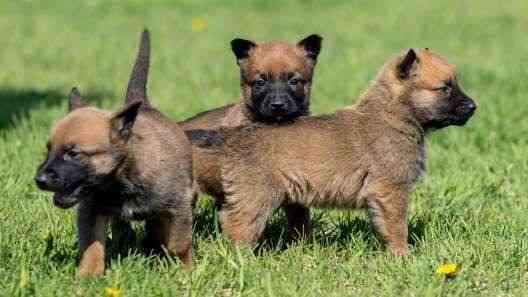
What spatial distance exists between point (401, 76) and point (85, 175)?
6.82 ft

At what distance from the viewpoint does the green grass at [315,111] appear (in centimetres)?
501

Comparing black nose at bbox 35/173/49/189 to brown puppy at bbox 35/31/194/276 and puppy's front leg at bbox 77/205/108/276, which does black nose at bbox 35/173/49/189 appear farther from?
puppy's front leg at bbox 77/205/108/276

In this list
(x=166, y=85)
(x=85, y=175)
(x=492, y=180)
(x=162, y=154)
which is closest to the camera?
(x=85, y=175)

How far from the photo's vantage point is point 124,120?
4.93 metres

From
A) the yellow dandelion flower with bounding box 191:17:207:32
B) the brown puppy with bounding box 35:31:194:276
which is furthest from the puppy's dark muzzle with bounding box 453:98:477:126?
the yellow dandelion flower with bounding box 191:17:207:32

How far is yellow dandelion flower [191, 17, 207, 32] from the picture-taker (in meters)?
17.1

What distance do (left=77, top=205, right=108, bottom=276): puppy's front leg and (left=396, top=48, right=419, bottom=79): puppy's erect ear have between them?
1.94 meters

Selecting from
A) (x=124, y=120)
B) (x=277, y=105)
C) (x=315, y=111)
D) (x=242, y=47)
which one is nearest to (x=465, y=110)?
(x=277, y=105)

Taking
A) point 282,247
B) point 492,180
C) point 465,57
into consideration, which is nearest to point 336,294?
point 282,247

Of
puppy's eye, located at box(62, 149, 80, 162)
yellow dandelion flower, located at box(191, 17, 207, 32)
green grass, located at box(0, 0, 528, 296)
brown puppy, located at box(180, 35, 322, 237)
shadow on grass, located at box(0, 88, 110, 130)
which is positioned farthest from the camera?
yellow dandelion flower, located at box(191, 17, 207, 32)

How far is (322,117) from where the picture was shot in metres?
5.91

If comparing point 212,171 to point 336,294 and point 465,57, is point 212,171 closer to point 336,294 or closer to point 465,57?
point 336,294

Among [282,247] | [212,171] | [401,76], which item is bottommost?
[282,247]

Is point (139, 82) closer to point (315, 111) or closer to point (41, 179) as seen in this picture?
point (41, 179)
